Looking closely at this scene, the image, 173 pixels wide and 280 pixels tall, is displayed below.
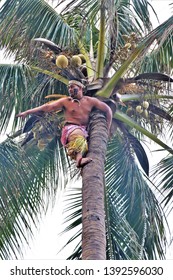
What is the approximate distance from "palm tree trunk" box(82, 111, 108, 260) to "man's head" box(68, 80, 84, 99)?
22 cm

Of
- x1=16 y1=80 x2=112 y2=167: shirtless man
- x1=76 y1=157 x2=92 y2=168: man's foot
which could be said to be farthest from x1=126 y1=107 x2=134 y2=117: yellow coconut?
x1=76 y1=157 x2=92 y2=168: man's foot

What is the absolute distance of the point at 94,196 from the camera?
5.04 metres

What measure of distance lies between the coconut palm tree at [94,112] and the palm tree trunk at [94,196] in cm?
1

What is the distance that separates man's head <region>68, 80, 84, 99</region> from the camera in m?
5.76

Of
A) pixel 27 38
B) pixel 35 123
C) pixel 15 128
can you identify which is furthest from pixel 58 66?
pixel 15 128

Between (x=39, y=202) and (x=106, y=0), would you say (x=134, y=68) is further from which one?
(x=39, y=202)

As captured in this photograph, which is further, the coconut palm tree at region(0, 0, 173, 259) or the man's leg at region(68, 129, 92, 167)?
the coconut palm tree at region(0, 0, 173, 259)

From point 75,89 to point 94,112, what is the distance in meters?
0.26

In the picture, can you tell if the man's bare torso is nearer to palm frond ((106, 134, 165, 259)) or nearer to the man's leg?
the man's leg

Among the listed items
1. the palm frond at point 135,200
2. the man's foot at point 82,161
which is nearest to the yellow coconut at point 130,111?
the palm frond at point 135,200

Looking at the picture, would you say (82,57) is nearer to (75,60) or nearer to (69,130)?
(75,60)

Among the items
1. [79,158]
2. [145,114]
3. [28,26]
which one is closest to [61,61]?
[79,158]

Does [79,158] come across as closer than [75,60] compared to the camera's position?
Yes

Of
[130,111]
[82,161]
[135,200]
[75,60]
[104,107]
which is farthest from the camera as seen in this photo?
[135,200]
